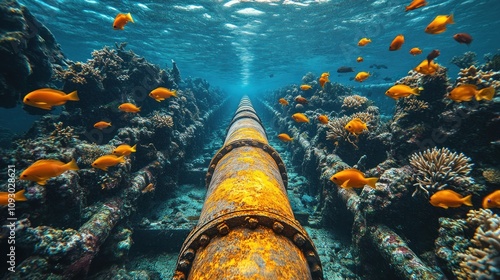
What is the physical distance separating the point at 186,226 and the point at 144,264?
124 centimetres

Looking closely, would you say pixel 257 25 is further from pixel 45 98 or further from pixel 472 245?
pixel 472 245

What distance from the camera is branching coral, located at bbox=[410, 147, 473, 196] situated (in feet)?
13.8

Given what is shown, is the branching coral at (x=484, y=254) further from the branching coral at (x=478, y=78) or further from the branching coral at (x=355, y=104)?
the branching coral at (x=355, y=104)

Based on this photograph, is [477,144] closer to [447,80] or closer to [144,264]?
[447,80]

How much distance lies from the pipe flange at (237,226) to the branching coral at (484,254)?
2.12m

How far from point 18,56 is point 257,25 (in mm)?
19011

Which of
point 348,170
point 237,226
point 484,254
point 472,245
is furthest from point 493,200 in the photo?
point 237,226

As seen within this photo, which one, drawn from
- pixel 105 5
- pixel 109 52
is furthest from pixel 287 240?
pixel 105 5

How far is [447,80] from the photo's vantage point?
564 centimetres

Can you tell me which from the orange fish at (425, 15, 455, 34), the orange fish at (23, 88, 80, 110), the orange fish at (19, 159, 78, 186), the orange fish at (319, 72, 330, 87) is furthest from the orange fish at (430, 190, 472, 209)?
the orange fish at (23, 88, 80, 110)

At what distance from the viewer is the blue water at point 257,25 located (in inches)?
695

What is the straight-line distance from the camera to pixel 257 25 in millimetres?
21422

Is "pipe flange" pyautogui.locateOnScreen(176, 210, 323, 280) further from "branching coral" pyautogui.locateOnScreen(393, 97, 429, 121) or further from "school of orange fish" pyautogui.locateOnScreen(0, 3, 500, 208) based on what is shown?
"branching coral" pyautogui.locateOnScreen(393, 97, 429, 121)

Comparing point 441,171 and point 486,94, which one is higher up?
point 486,94
